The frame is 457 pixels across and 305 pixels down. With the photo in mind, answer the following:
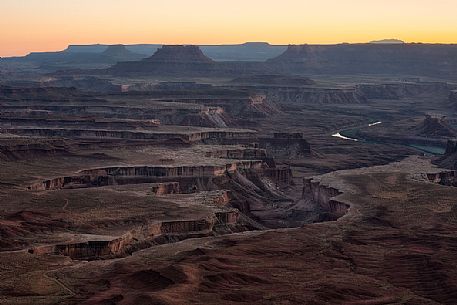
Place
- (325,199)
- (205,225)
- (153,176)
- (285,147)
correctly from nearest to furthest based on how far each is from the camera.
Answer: (205,225) < (325,199) < (153,176) < (285,147)

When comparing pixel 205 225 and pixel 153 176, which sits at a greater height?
pixel 205 225

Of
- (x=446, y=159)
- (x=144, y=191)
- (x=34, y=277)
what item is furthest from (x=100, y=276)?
(x=446, y=159)

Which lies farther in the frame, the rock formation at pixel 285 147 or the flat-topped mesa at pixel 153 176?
the rock formation at pixel 285 147

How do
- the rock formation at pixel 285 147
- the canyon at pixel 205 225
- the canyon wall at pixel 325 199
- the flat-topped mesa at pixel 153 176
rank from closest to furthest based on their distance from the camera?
Answer: the canyon at pixel 205 225 → the canyon wall at pixel 325 199 → the flat-topped mesa at pixel 153 176 → the rock formation at pixel 285 147

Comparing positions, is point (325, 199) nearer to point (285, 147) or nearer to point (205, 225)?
point (205, 225)

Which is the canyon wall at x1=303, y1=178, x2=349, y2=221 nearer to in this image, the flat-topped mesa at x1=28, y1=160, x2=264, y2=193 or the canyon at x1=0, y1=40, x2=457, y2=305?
the canyon at x1=0, y1=40, x2=457, y2=305

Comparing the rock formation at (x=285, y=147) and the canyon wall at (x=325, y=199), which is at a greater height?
the canyon wall at (x=325, y=199)

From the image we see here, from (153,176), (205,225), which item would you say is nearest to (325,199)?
(153,176)

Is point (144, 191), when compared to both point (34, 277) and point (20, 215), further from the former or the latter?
point (34, 277)

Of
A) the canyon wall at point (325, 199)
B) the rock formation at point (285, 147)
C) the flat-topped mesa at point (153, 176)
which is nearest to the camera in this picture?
the canyon wall at point (325, 199)

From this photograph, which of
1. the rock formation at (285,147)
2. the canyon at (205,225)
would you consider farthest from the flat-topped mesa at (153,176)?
the rock formation at (285,147)

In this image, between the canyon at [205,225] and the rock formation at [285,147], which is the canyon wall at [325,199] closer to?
the canyon at [205,225]
